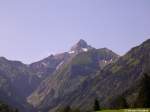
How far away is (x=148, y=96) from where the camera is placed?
144m

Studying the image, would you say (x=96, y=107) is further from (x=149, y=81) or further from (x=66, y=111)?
(x=66, y=111)

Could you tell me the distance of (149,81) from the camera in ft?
483

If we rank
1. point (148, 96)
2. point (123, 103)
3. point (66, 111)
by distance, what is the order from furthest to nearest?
point (66, 111) → point (123, 103) → point (148, 96)

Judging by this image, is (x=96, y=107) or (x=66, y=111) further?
(x=66, y=111)

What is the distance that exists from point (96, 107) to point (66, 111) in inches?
2050

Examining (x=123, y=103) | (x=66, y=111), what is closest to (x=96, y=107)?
(x=123, y=103)

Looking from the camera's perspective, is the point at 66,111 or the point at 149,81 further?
the point at 66,111

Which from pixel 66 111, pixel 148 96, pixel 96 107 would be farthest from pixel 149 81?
pixel 66 111

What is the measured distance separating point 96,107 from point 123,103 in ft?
75.8

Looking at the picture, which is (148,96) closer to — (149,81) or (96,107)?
(149,81)

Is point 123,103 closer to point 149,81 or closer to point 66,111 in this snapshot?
point 149,81

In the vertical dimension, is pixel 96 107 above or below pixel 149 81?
below

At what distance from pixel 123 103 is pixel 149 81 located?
26.2 m

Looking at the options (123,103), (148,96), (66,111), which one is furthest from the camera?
(66,111)
